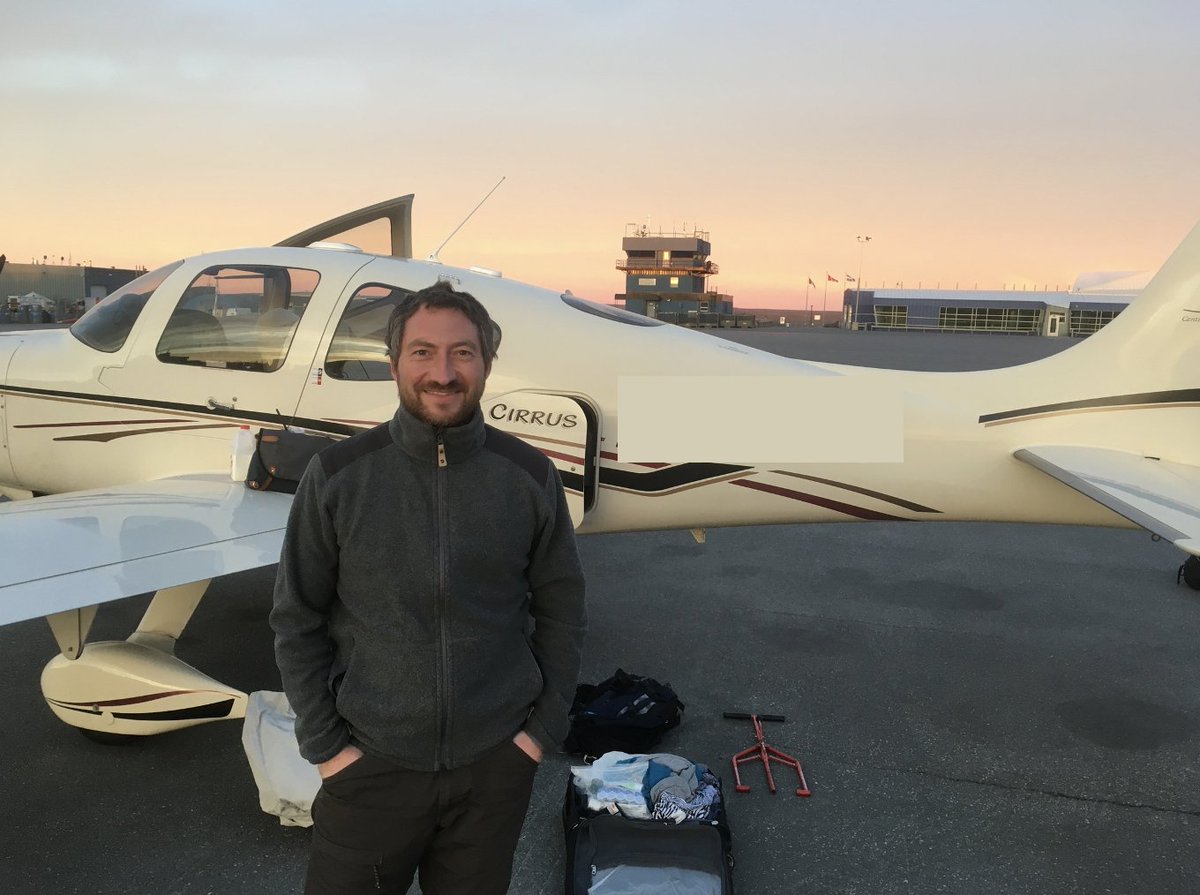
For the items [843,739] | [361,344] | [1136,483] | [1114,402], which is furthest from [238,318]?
[1114,402]

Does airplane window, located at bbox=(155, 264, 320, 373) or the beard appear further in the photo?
airplane window, located at bbox=(155, 264, 320, 373)

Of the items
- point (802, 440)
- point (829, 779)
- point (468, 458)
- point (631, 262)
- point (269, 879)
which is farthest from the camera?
point (631, 262)

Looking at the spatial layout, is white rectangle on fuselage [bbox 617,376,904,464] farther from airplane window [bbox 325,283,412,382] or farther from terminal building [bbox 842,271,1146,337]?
terminal building [bbox 842,271,1146,337]

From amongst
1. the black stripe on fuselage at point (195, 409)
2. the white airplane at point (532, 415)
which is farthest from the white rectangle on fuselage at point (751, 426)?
the black stripe on fuselage at point (195, 409)

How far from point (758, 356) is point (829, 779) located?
229 centimetres

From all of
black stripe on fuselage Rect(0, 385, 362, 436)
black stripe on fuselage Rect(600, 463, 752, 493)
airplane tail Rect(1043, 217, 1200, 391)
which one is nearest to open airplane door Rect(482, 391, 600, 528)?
black stripe on fuselage Rect(600, 463, 752, 493)

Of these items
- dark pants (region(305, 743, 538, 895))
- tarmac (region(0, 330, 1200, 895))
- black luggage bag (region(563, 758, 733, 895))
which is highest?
dark pants (region(305, 743, 538, 895))

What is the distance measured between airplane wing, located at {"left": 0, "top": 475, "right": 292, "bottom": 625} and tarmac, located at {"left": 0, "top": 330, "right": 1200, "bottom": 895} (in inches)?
9.1

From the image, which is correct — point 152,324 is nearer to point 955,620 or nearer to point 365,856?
point 365,856

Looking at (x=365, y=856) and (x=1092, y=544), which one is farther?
(x=1092, y=544)

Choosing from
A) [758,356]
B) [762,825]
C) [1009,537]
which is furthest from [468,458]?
[1009,537]

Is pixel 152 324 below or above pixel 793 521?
above

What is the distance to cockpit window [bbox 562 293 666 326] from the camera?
460 cm

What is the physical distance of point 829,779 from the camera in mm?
3701
